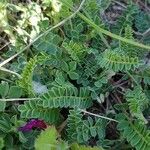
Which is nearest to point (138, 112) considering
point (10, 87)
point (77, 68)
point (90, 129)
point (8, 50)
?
point (90, 129)

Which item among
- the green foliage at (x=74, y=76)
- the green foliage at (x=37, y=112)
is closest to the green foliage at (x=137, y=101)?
the green foliage at (x=74, y=76)

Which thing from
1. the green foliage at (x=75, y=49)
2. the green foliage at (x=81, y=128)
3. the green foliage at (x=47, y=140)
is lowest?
the green foliage at (x=47, y=140)

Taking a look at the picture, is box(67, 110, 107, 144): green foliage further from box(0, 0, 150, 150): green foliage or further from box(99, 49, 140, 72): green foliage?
box(99, 49, 140, 72): green foliage

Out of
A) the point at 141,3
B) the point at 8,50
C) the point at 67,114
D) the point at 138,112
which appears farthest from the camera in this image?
the point at 141,3

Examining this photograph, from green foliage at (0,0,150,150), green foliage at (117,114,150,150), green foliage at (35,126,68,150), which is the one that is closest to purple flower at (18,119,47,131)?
green foliage at (0,0,150,150)

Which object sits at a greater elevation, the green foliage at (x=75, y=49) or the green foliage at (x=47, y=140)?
the green foliage at (x=75, y=49)

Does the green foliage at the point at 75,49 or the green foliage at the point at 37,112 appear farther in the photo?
the green foliage at the point at 75,49

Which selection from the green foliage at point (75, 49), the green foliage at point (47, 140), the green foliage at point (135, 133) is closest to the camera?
the green foliage at point (47, 140)

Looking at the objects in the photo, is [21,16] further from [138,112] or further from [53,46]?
[138,112]

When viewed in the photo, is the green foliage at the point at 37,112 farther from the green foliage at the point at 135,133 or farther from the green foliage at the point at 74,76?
the green foliage at the point at 135,133

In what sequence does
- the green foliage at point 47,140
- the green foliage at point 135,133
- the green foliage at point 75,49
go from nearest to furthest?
1. the green foliage at point 47,140
2. the green foliage at point 135,133
3. the green foliage at point 75,49

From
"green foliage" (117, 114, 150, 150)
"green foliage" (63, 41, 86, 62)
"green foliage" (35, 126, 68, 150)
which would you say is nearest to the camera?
"green foliage" (35, 126, 68, 150)
